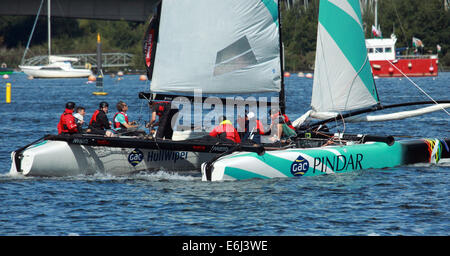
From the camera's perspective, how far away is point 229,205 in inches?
586

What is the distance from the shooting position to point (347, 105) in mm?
20391

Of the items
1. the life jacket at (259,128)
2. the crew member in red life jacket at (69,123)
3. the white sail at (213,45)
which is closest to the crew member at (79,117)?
the crew member in red life jacket at (69,123)

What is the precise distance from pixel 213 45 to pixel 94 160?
4231 millimetres

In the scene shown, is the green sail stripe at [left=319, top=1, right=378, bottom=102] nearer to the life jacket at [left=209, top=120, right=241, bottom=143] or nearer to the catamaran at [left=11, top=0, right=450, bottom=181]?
the catamaran at [left=11, top=0, right=450, bottom=181]

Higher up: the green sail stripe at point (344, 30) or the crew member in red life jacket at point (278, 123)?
the green sail stripe at point (344, 30)

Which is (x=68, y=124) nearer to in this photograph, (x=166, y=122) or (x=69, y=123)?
(x=69, y=123)

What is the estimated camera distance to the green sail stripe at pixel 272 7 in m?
18.8

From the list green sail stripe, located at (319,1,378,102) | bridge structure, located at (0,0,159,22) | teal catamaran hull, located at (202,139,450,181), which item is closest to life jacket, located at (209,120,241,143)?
teal catamaran hull, located at (202,139,450,181)

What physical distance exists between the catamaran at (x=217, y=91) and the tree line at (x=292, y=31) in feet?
228

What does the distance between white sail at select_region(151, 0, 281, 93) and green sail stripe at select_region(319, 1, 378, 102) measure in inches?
77.2

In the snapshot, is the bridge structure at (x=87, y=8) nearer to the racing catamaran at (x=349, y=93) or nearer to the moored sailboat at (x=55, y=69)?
the moored sailboat at (x=55, y=69)
